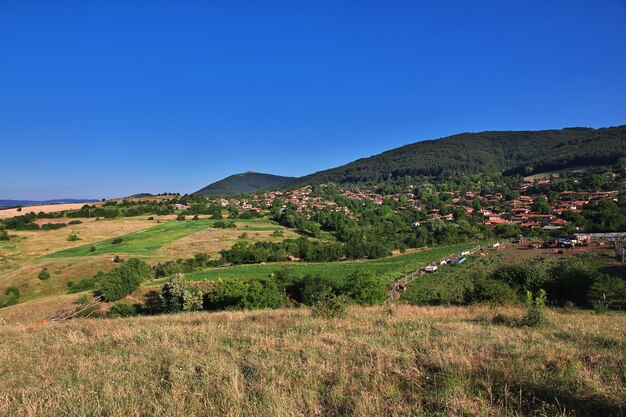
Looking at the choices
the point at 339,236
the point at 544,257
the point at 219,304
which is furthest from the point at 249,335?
the point at 339,236

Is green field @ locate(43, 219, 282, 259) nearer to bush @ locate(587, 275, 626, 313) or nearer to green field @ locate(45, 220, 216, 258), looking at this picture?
green field @ locate(45, 220, 216, 258)

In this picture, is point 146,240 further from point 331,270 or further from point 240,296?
point 240,296

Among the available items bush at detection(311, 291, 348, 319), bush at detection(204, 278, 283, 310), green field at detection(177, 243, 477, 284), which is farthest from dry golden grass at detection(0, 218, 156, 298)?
bush at detection(311, 291, 348, 319)

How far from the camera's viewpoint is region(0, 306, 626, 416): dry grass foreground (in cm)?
360

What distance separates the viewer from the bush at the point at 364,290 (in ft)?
82.5

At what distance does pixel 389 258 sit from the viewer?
59656mm

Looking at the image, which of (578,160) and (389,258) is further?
(578,160)

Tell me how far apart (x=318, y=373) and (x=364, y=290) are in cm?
2193

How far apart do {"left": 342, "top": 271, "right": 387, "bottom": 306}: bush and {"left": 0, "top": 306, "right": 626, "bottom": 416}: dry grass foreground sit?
17622 mm

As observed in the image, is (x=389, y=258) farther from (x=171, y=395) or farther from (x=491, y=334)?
(x=171, y=395)

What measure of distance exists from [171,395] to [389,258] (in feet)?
191

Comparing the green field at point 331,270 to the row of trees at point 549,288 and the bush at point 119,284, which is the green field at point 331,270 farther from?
the row of trees at point 549,288

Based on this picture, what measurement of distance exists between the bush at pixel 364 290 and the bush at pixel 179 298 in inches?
452

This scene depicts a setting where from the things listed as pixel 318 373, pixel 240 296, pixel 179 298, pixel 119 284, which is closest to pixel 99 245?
pixel 119 284
